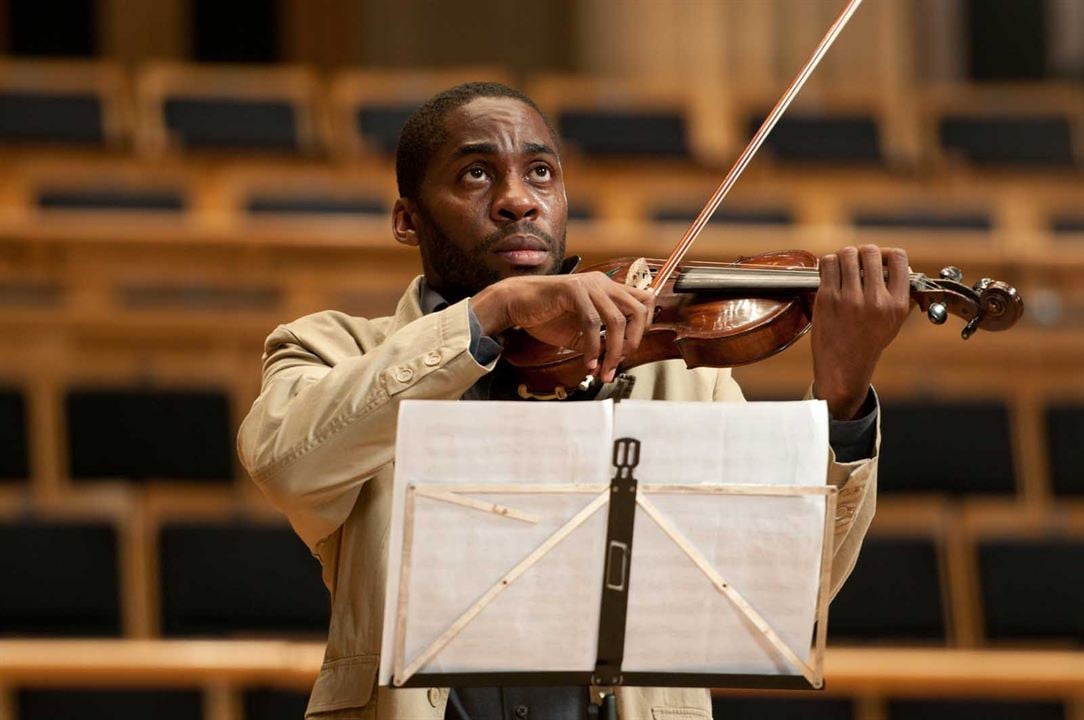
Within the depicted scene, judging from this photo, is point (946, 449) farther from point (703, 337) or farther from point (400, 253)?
point (703, 337)

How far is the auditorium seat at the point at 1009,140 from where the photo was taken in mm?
4367

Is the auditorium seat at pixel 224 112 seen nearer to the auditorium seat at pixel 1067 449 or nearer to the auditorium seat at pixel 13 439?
the auditorium seat at pixel 13 439

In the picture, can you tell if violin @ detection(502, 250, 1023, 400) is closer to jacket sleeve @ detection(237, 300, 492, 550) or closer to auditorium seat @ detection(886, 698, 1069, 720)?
jacket sleeve @ detection(237, 300, 492, 550)

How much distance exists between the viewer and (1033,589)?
8.29ft

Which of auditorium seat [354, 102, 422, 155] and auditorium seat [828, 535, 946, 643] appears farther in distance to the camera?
auditorium seat [354, 102, 422, 155]

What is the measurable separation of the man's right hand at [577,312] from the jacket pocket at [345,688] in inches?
10.5

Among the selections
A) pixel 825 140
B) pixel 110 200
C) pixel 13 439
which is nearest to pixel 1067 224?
pixel 825 140

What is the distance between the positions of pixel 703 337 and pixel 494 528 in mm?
290

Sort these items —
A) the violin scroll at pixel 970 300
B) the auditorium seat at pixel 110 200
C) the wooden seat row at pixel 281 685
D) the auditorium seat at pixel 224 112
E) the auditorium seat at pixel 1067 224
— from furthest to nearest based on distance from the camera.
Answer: the auditorium seat at pixel 224 112 → the auditorium seat at pixel 1067 224 → the auditorium seat at pixel 110 200 → the wooden seat row at pixel 281 685 → the violin scroll at pixel 970 300

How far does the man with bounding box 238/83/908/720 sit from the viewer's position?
1.19m

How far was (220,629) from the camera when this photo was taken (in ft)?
8.07

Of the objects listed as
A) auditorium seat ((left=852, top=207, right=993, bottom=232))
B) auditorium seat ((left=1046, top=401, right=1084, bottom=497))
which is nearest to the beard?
auditorium seat ((left=1046, top=401, right=1084, bottom=497))

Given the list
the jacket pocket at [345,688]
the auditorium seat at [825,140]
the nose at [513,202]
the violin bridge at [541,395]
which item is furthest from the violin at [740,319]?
the auditorium seat at [825,140]

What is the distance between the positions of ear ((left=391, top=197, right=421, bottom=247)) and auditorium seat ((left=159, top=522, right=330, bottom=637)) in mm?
1079
